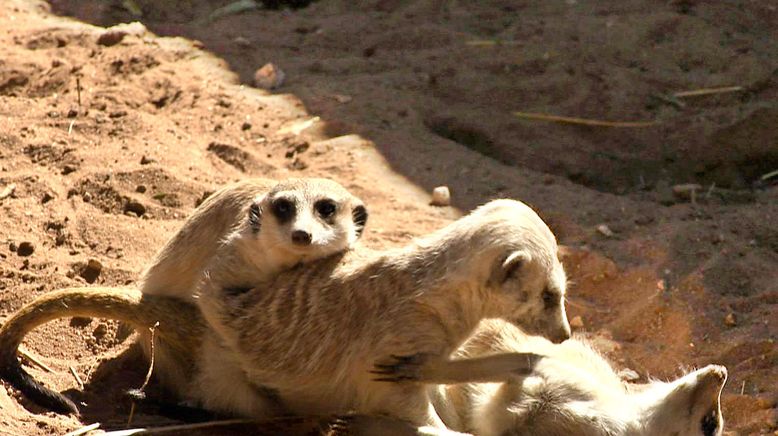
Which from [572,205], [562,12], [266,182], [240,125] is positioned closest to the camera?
[266,182]

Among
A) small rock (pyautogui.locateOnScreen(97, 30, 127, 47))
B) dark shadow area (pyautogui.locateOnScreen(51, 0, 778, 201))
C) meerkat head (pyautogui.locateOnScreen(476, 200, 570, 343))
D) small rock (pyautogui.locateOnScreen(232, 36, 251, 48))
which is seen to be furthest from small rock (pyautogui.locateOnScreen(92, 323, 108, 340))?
small rock (pyautogui.locateOnScreen(232, 36, 251, 48))

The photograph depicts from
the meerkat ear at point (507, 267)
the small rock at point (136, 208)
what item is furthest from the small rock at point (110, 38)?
the meerkat ear at point (507, 267)

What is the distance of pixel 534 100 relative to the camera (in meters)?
5.26

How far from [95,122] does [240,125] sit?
0.57m

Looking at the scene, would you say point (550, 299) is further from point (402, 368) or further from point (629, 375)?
point (629, 375)

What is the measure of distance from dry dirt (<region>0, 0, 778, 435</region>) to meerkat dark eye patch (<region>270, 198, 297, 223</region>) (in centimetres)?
64

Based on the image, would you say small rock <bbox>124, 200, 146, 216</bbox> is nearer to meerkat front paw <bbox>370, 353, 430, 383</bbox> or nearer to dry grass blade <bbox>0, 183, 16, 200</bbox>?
dry grass blade <bbox>0, 183, 16, 200</bbox>

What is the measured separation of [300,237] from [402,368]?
18.7 inches

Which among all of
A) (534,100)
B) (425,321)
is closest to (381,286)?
(425,321)

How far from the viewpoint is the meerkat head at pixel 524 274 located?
3096 millimetres

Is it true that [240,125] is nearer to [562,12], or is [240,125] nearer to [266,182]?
[266,182]

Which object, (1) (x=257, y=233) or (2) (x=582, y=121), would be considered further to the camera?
(2) (x=582, y=121)

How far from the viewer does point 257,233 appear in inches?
134

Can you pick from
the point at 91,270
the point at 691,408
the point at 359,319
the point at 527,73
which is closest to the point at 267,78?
the point at 527,73
